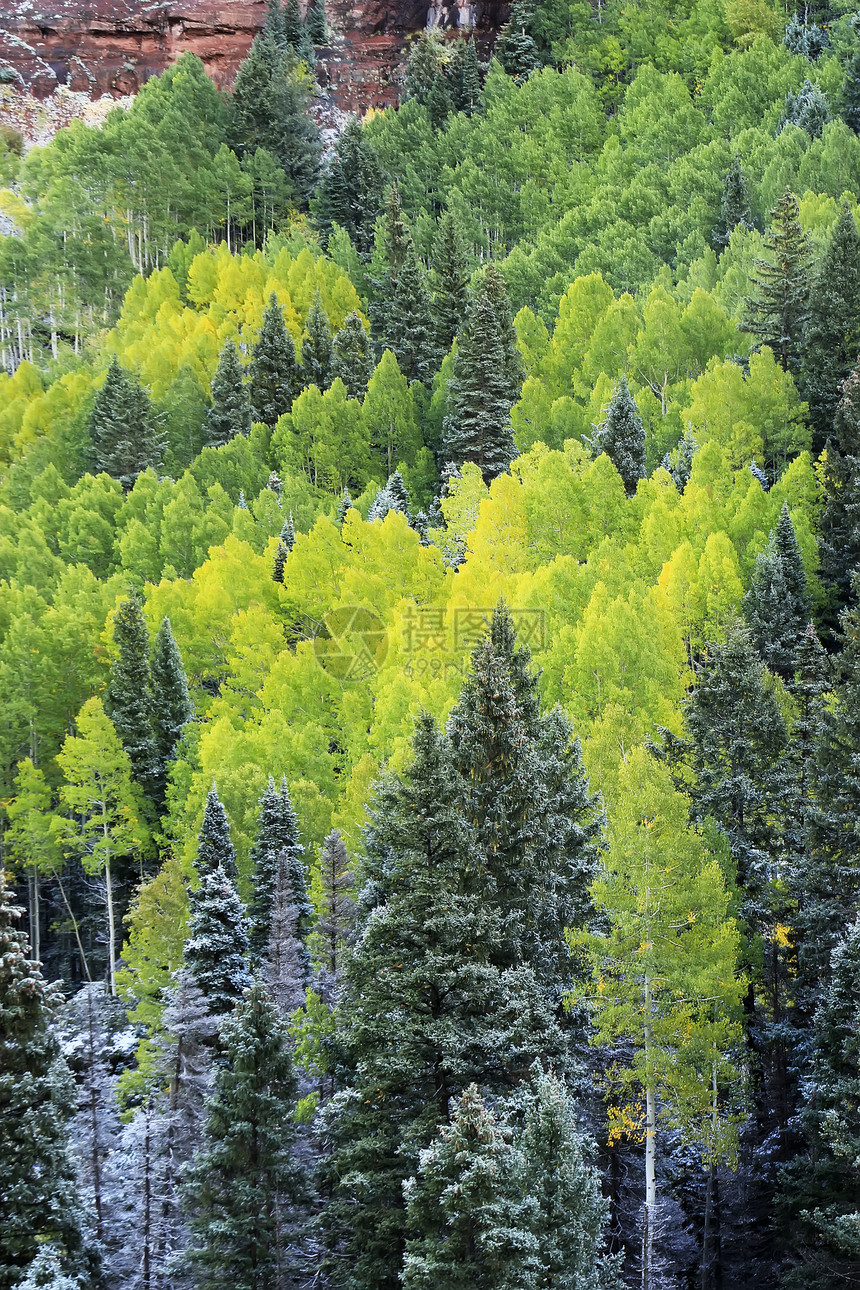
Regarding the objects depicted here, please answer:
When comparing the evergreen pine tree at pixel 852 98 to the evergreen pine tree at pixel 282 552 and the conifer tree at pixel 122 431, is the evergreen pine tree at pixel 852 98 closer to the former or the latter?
the conifer tree at pixel 122 431

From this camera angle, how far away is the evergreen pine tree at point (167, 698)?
168 feet

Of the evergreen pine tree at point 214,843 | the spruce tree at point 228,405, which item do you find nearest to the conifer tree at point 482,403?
the spruce tree at point 228,405

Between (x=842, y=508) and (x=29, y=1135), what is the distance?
125 ft

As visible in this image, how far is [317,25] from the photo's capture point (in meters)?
133

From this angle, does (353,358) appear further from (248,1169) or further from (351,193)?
A: (248,1169)

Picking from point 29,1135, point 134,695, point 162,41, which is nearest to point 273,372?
point 134,695

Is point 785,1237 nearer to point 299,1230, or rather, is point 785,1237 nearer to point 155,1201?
point 299,1230

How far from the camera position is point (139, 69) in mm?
130875

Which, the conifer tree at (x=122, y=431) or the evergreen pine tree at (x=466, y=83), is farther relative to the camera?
the evergreen pine tree at (x=466, y=83)

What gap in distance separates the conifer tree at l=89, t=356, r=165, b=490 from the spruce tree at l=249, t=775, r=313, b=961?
39.9 meters

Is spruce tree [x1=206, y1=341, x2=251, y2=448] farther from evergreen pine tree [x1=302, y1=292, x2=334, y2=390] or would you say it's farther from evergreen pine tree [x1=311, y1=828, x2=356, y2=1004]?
evergreen pine tree [x1=311, y1=828, x2=356, y2=1004]

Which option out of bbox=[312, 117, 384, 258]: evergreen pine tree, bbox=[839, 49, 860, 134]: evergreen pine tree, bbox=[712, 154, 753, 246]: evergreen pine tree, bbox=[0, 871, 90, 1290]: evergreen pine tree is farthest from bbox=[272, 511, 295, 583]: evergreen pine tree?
bbox=[839, 49, 860, 134]: evergreen pine tree

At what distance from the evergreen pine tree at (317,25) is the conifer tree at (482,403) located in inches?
3147

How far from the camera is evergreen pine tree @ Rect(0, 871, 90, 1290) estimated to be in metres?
23.2
